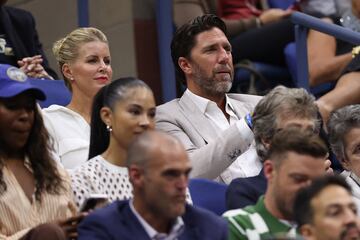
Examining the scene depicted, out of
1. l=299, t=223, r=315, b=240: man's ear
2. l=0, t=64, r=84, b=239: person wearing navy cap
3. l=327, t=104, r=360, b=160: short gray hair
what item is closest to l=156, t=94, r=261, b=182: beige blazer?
l=327, t=104, r=360, b=160: short gray hair

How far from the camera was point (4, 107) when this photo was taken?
5.95 meters

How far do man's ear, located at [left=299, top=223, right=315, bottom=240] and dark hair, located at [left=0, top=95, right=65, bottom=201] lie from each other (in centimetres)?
113

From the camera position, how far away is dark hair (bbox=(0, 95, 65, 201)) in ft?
19.6

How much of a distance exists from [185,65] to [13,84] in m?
1.83

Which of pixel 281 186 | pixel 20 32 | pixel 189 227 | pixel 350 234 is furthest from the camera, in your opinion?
pixel 20 32

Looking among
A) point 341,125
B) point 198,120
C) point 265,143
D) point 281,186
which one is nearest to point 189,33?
point 198,120

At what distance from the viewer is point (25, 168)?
6.02 meters

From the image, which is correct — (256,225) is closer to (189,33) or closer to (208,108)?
(208,108)

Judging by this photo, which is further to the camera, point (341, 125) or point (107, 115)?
point (341, 125)

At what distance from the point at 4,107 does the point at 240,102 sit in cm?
199

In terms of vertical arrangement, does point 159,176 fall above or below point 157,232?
above

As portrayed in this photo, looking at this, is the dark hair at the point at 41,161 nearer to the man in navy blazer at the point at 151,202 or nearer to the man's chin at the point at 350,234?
the man in navy blazer at the point at 151,202

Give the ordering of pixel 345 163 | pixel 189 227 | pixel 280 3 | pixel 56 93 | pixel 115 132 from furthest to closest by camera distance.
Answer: pixel 280 3 < pixel 56 93 < pixel 345 163 < pixel 115 132 < pixel 189 227

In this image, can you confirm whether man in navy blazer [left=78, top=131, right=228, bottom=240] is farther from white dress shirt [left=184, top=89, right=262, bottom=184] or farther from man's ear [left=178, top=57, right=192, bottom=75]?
man's ear [left=178, top=57, right=192, bottom=75]
